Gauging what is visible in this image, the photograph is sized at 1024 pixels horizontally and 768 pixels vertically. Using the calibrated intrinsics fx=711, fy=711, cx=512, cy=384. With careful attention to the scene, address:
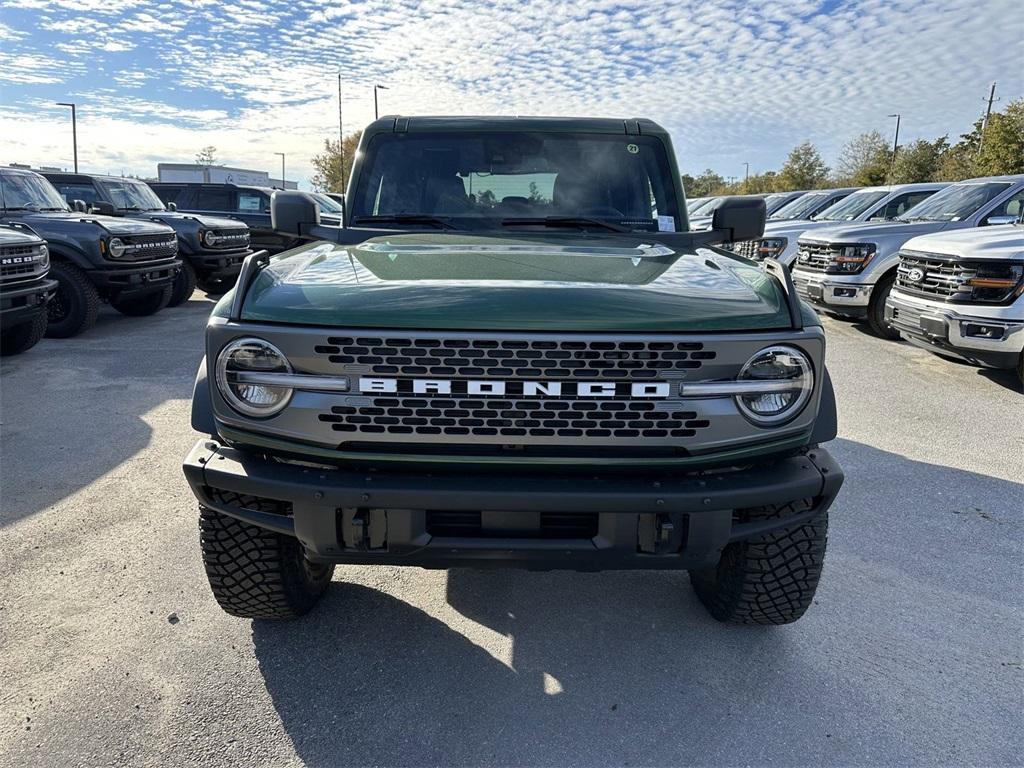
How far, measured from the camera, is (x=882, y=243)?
8305mm

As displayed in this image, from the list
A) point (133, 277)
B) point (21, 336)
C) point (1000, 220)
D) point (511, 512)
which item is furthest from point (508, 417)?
point (133, 277)

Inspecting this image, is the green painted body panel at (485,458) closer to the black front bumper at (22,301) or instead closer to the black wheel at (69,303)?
the black front bumper at (22,301)

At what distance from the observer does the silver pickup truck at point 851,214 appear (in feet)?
34.8

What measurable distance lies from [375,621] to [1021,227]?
7.16 m

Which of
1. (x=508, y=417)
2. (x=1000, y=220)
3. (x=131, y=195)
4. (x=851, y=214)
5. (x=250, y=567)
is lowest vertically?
(x=250, y=567)

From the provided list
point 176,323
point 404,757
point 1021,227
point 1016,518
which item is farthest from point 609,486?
point 176,323

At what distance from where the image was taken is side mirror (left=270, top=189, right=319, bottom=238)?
3232 millimetres

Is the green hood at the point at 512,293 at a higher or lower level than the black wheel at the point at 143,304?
higher

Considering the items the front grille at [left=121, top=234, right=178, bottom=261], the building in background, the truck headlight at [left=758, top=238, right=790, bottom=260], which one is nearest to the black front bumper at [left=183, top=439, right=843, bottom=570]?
the front grille at [left=121, top=234, right=178, bottom=261]

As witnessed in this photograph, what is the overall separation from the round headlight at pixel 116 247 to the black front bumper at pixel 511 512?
741cm

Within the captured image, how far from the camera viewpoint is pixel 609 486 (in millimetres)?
2018

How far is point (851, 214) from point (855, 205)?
363 mm

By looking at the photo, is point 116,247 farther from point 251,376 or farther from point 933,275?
point 933,275

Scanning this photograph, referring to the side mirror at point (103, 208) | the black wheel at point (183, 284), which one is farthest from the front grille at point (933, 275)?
the side mirror at point (103, 208)
